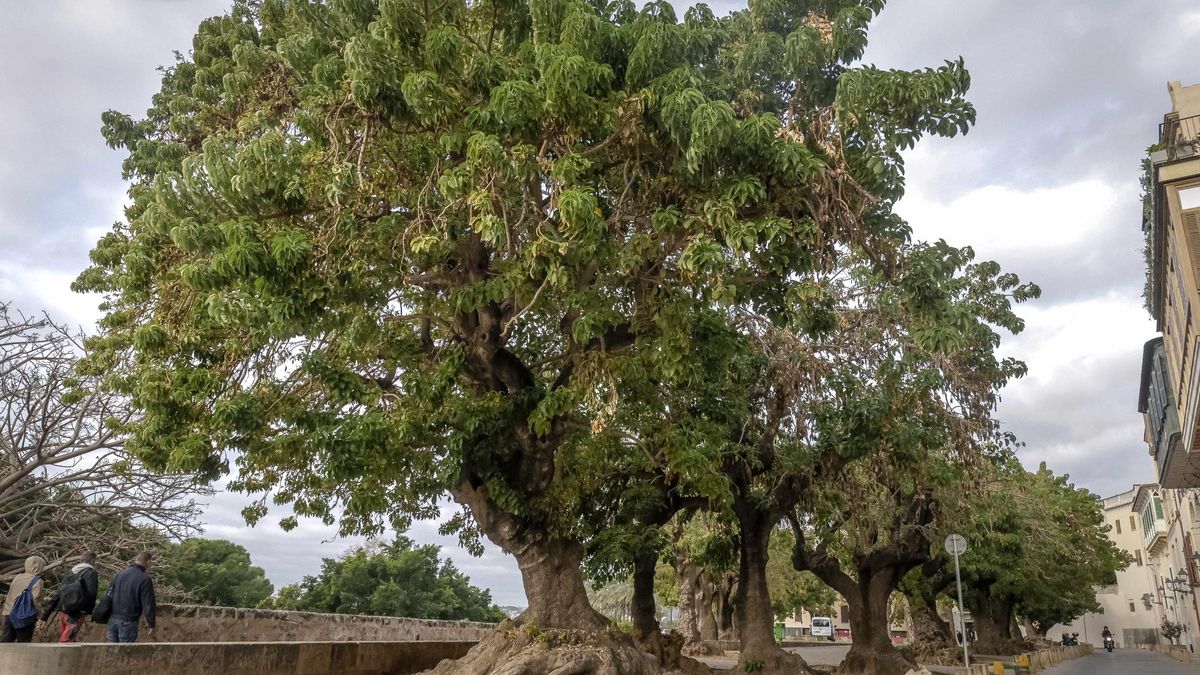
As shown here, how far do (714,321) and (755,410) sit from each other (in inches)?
202

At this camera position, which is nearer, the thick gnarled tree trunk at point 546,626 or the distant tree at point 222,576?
the thick gnarled tree trunk at point 546,626

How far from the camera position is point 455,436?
445 inches

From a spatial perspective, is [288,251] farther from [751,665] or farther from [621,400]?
[751,665]

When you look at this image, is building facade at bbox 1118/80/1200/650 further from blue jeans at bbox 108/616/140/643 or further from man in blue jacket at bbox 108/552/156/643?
blue jeans at bbox 108/616/140/643

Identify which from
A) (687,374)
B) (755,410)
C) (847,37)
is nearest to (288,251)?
(687,374)

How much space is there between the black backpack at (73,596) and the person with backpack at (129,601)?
39cm

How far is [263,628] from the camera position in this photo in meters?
17.6

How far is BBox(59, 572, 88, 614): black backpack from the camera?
9.09 meters

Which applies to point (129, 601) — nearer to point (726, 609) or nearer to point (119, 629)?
point (119, 629)

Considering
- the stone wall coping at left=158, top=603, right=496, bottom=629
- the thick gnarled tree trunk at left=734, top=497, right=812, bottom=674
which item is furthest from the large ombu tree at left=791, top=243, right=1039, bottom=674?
the stone wall coping at left=158, top=603, right=496, bottom=629

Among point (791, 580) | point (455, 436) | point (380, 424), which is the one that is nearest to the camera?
point (380, 424)

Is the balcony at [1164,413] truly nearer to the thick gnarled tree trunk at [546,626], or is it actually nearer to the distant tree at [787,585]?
the distant tree at [787,585]

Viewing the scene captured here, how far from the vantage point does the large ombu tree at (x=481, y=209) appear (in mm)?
8695

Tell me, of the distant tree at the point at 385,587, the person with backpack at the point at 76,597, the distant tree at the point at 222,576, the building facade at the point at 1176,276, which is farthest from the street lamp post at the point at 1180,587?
the person with backpack at the point at 76,597
